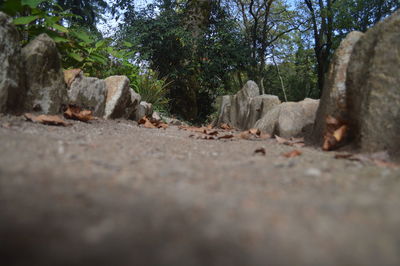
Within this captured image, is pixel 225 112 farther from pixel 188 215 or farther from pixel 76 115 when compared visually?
pixel 188 215

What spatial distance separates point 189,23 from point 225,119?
11.8 ft

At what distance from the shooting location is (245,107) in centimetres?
601

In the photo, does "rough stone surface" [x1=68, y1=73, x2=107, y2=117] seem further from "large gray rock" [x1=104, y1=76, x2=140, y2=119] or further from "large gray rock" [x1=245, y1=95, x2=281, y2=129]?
"large gray rock" [x1=245, y1=95, x2=281, y2=129]

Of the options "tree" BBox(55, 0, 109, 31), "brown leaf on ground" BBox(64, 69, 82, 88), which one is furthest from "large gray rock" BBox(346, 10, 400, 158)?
"tree" BBox(55, 0, 109, 31)

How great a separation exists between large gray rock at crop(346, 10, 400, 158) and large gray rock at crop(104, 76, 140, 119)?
269 cm

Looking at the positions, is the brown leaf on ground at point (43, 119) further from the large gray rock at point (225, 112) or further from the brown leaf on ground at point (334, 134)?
the large gray rock at point (225, 112)

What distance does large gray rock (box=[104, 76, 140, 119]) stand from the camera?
3.71m

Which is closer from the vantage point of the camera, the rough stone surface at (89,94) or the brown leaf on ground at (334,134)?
the brown leaf on ground at (334,134)

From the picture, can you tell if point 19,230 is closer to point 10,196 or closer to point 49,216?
point 49,216

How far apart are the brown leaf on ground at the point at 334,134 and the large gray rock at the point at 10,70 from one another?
2.41m

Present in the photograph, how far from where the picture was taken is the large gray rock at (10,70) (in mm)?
2221

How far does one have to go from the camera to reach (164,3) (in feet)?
28.9

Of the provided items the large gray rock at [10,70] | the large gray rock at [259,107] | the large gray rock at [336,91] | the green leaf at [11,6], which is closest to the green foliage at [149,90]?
the large gray rock at [259,107]

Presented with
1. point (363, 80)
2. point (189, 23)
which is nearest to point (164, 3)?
point (189, 23)
